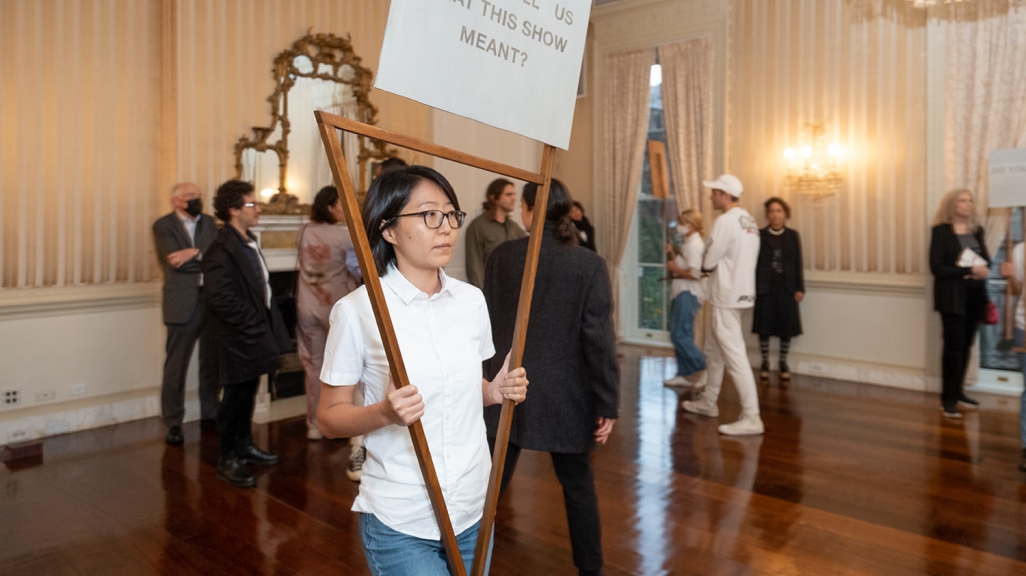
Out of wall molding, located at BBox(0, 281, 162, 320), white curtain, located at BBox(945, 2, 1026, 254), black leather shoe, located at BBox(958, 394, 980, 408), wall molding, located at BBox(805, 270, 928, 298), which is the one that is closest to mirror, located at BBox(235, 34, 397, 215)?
wall molding, located at BBox(0, 281, 162, 320)

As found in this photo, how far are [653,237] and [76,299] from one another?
19.6ft

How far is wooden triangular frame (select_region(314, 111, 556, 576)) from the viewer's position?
48.8 inches

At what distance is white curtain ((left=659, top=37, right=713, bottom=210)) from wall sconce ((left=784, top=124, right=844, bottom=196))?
917mm

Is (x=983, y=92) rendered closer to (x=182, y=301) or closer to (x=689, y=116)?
(x=689, y=116)

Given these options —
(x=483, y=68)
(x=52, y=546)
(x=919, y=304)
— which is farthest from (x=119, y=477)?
(x=919, y=304)

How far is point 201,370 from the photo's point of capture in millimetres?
5008

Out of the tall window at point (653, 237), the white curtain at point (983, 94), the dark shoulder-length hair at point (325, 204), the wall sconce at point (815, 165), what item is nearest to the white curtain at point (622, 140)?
the tall window at point (653, 237)

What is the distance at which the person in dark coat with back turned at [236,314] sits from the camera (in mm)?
3781

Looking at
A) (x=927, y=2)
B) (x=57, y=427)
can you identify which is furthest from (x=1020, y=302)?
(x=57, y=427)

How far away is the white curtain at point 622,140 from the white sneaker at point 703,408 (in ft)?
10.6

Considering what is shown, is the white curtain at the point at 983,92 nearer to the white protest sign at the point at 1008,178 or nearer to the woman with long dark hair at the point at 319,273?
the white protest sign at the point at 1008,178

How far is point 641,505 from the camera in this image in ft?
11.8

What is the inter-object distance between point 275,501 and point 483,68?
2927 millimetres

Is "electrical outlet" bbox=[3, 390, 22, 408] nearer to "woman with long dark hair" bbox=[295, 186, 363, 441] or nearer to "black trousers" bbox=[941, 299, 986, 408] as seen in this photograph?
"woman with long dark hair" bbox=[295, 186, 363, 441]
